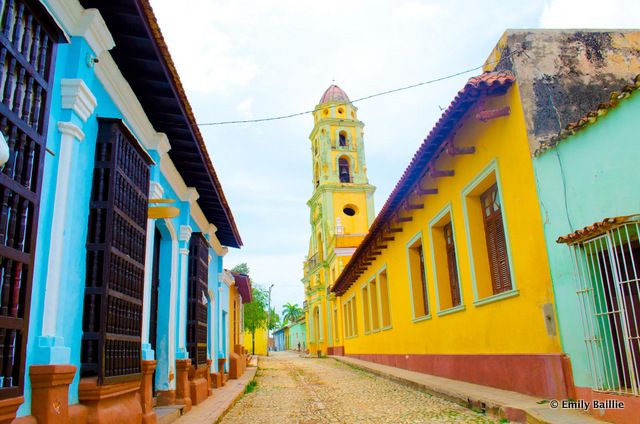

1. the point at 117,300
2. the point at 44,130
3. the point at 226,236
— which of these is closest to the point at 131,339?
the point at 117,300

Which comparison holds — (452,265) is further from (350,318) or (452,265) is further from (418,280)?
(350,318)

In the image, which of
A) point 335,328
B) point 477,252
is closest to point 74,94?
point 477,252

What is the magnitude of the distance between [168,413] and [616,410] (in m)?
4.87

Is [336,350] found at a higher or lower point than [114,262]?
lower

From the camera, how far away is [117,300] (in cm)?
466

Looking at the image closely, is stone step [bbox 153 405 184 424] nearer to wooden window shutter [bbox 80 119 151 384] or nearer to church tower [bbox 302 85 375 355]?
wooden window shutter [bbox 80 119 151 384]

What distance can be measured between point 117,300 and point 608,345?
15.6 ft

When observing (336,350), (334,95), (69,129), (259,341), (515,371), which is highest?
(334,95)

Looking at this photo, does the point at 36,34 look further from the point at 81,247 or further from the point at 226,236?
the point at 226,236

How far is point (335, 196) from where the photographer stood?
31.8 m

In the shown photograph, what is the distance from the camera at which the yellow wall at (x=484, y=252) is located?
6.44 meters

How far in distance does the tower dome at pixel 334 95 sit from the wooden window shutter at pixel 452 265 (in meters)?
24.7

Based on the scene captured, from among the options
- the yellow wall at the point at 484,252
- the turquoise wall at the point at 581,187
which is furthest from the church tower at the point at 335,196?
the turquoise wall at the point at 581,187

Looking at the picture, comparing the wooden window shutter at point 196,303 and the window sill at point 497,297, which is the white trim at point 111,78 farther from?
the window sill at point 497,297
